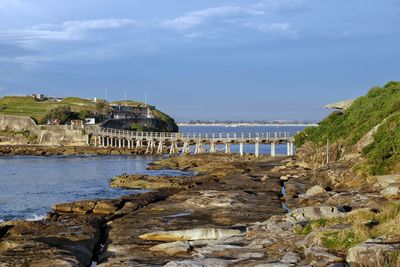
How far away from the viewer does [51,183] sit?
49531 mm

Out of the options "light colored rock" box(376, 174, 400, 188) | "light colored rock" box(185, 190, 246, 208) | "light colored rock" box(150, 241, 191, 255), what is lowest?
"light colored rock" box(150, 241, 191, 255)

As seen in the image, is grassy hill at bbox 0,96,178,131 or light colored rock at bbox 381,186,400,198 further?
grassy hill at bbox 0,96,178,131

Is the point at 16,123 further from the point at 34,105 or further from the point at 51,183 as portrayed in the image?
the point at 51,183

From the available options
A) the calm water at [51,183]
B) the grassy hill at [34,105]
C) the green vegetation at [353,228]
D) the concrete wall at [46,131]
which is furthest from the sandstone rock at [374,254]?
the grassy hill at [34,105]

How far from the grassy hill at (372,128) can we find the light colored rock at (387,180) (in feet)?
7.81

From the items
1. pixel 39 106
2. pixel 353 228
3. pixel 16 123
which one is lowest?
pixel 353 228

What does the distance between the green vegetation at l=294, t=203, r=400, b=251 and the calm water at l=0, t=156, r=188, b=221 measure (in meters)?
17.8

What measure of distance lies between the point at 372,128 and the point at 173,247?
25.6m

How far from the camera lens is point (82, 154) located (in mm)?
91750

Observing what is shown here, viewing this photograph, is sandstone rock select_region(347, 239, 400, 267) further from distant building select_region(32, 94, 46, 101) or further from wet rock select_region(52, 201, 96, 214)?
distant building select_region(32, 94, 46, 101)

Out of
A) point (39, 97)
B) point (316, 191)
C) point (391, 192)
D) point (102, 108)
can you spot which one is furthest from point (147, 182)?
point (39, 97)

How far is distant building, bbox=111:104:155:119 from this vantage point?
132m

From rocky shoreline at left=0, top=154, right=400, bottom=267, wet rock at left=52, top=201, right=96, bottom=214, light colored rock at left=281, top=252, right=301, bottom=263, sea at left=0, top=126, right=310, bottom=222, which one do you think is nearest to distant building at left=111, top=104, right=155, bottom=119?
sea at left=0, top=126, right=310, bottom=222

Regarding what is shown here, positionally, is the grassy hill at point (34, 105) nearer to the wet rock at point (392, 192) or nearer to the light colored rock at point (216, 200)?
the light colored rock at point (216, 200)
